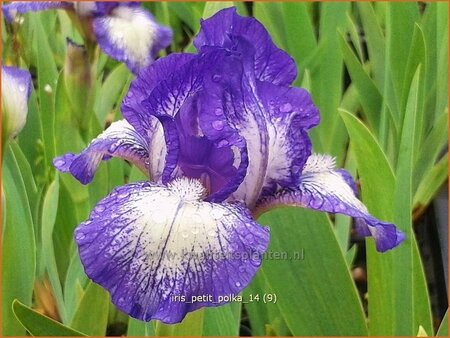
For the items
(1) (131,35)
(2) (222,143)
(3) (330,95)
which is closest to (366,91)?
(3) (330,95)

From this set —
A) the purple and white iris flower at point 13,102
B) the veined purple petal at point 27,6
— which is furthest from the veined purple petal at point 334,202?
the veined purple petal at point 27,6

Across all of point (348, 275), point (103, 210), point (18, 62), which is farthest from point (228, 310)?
point (18, 62)

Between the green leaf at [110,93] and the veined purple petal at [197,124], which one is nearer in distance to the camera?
the veined purple petal at [197,124]

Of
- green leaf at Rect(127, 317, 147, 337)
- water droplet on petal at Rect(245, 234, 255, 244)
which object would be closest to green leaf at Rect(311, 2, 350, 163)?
green leaf at Rect(127, 317, 147, 337)

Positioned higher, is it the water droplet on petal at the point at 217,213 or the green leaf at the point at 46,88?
the green leaf at the point at 46,88

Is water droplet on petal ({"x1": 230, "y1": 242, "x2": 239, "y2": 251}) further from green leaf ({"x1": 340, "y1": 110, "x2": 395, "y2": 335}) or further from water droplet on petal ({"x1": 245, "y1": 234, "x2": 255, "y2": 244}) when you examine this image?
green leaf ({"x1": 340, "y1": 110, "x2": 395, "y2": 335})

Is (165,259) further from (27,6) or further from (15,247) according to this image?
(27,6)

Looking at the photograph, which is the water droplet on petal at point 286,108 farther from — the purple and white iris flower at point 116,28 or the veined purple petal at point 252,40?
the purple and white iris flower at point 116,28

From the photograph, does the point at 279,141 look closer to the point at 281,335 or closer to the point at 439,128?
the point at 281,335
